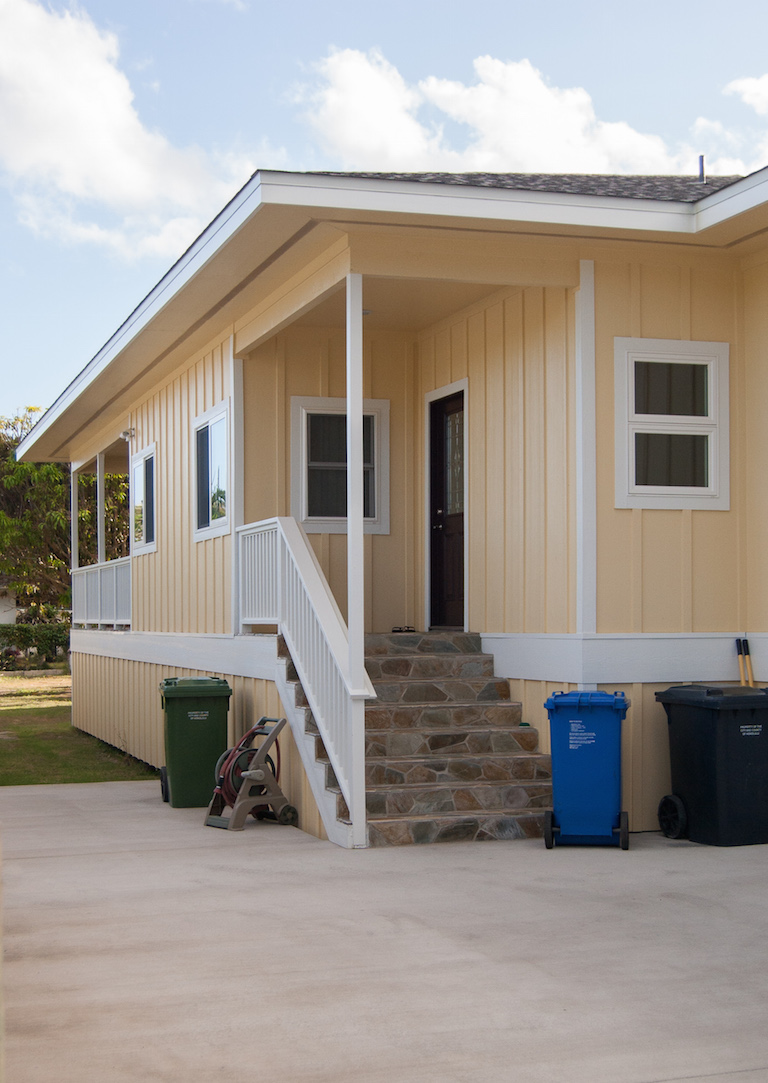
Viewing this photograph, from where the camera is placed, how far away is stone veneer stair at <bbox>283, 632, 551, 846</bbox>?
7.80m

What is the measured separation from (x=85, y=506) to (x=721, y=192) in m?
21.3

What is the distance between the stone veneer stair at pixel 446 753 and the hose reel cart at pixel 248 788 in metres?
0.41

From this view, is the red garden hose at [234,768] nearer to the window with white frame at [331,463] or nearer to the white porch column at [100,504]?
the window with white frame at [331,463]

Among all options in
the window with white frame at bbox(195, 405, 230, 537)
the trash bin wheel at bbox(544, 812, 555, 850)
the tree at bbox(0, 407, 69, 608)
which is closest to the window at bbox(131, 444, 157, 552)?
the window with white frame at bbox(195, 405, 230, 537)

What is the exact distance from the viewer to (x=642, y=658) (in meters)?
8.28

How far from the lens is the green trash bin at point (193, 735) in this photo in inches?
382

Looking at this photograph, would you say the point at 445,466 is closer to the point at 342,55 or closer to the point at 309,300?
the point at 309,300

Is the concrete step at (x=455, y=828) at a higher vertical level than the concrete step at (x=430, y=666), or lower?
lower

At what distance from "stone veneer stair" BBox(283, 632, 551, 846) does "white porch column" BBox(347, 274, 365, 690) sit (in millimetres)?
762

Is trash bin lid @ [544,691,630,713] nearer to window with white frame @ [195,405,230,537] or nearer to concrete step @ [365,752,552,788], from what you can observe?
concrete step @ [365,752,552,788]

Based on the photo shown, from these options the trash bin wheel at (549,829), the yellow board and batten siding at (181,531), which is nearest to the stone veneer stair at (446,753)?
the trash bin wheel at (549,829)

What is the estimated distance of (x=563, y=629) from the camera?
8.39m

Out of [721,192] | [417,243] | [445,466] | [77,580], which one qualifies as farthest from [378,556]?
[77,580]

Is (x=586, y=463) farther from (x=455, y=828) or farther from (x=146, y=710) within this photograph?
(x=146, y=710)
